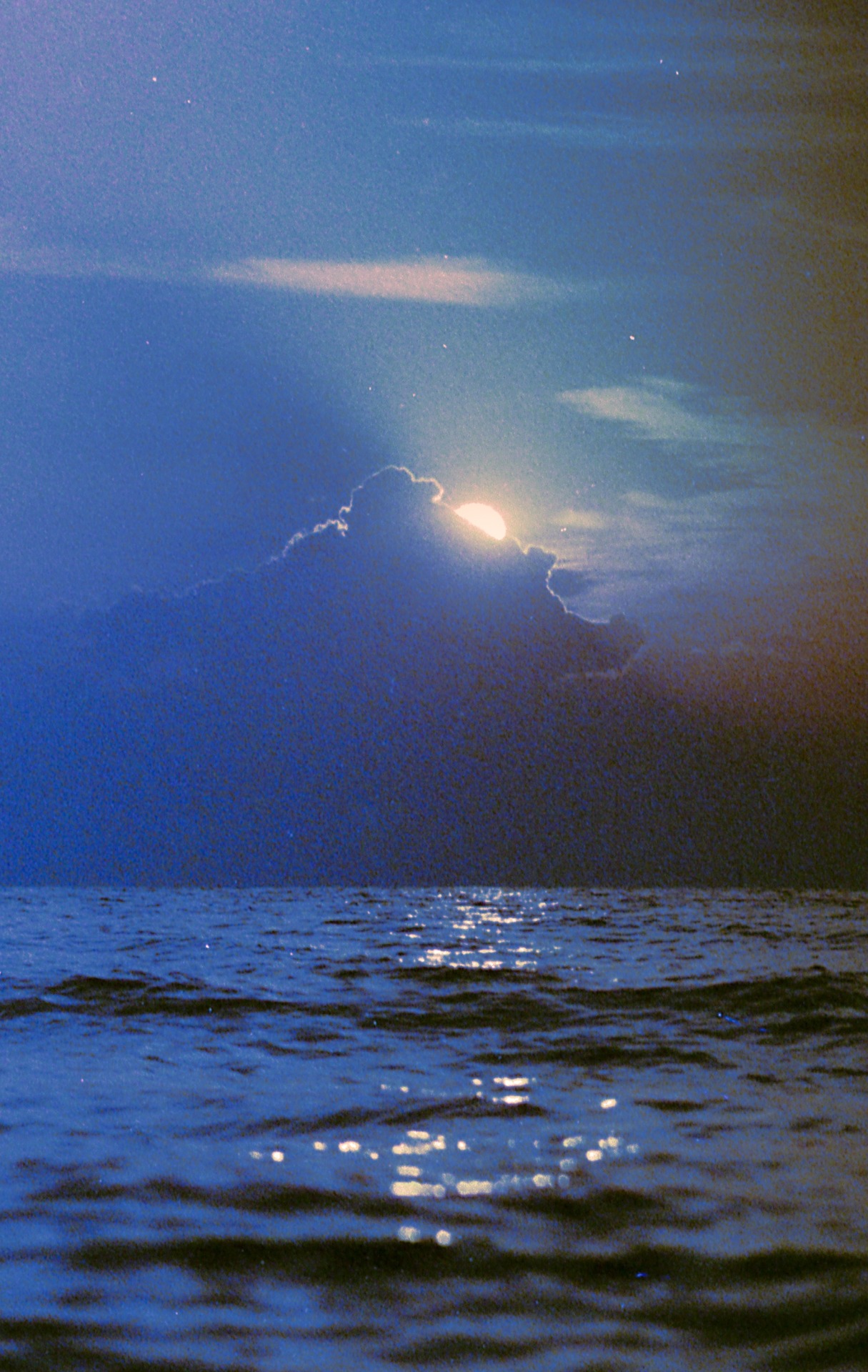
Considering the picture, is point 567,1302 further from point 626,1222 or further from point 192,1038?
point 192,1038

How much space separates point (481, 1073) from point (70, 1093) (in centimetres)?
316

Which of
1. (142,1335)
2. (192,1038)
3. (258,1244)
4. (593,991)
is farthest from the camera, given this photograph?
(593,991)

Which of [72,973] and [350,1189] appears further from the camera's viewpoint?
[72,973]

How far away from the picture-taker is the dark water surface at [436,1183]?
369 centimetres

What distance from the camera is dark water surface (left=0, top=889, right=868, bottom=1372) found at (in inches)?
145

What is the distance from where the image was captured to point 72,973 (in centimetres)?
1666

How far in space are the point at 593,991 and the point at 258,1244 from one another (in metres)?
10.0

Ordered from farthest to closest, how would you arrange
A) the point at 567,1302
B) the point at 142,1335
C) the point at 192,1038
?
the point at 192,1038 < the point at 567,1302 < the point at 142,1335

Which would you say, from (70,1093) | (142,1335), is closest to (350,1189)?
(142,1335)

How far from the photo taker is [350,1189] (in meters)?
5.32

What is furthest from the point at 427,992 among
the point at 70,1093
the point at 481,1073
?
the point at 70,1093

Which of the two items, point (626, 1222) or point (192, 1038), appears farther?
point (192, 1038)

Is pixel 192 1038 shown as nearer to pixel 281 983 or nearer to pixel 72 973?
pixel 281 983

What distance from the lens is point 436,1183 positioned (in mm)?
5422
